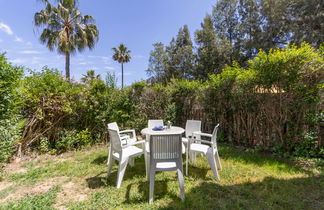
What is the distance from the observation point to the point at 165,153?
2.04m

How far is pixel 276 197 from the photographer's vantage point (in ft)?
6.66

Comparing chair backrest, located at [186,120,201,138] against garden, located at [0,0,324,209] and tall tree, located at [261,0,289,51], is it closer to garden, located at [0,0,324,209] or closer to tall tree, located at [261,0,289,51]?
garden, located at [0,0,324,209]

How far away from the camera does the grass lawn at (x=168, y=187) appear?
6.44 ft

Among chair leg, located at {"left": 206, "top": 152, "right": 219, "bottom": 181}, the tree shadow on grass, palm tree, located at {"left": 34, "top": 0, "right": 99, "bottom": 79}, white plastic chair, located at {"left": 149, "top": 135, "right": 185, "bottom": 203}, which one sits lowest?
Answer: the tree shadow on grass

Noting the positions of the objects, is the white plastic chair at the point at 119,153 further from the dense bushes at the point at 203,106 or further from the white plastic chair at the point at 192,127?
the dense bushes at the point at 203,106

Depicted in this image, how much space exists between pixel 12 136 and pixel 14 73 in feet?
4.19

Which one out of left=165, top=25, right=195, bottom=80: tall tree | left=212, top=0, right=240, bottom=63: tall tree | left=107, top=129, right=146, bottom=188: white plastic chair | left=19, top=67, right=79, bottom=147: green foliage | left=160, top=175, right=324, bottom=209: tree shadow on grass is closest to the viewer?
left=160, top=175, right=324, bottom=209: tree shadow on grass

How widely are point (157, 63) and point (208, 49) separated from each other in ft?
19.3

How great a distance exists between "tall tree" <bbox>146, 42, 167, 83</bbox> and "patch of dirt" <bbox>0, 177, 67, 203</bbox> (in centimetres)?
1356

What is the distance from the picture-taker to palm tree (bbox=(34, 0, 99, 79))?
802cm

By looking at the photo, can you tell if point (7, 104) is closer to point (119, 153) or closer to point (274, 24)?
point (119, 153)

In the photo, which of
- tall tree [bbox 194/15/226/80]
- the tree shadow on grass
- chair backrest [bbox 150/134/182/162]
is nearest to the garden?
the tree shadow on grass

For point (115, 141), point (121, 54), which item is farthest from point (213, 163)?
point (121, 54)

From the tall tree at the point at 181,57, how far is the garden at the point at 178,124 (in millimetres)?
8057
